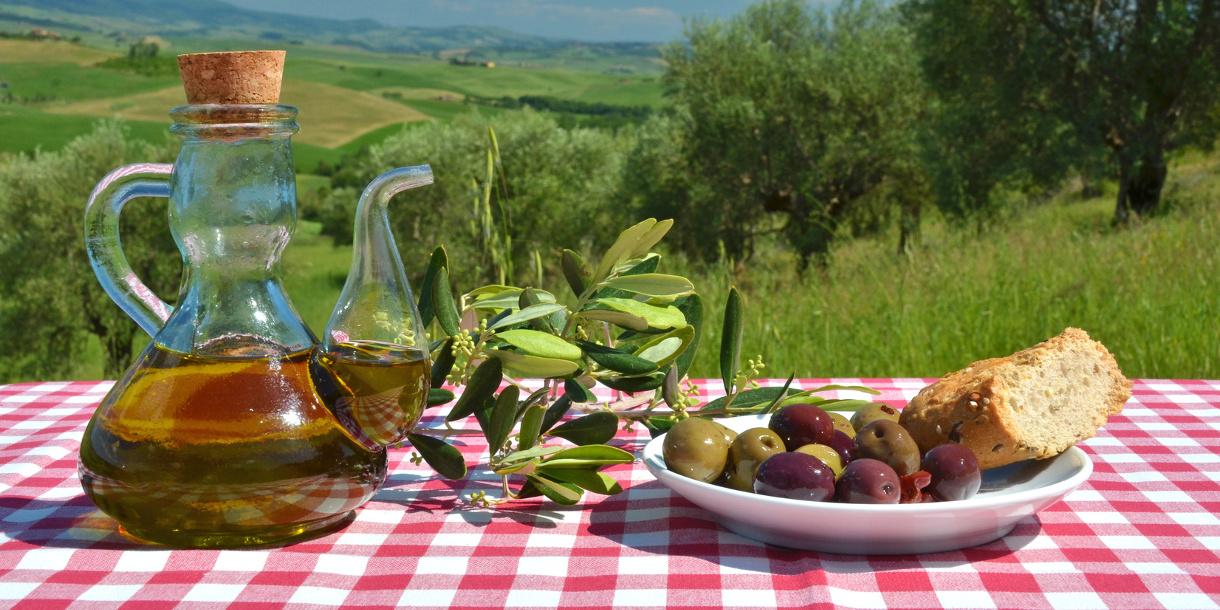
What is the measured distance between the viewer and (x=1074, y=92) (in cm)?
1427

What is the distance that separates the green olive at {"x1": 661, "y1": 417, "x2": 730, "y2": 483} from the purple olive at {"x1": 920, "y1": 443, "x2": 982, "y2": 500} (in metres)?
0.23

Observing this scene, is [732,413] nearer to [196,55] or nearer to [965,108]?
[196,55]

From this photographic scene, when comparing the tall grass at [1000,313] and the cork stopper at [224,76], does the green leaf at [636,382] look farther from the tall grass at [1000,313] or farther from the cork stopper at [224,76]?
the tall grass at [1000,313]

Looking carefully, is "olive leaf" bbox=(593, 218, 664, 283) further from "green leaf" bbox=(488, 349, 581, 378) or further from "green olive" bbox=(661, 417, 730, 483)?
"green olive" bbox=(661, 417, 730, 483)

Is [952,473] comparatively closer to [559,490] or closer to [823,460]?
[823,460]

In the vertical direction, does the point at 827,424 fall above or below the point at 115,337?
above

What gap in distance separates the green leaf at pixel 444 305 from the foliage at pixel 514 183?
17631 millimetres

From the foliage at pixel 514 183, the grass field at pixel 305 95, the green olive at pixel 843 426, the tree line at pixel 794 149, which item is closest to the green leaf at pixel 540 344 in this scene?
the green olive at pixel 843 426

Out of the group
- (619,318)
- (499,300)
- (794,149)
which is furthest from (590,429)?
(794,149)

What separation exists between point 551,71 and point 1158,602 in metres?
41.2

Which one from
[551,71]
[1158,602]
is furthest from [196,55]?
[551,71]

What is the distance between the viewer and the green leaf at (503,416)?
1.28 m

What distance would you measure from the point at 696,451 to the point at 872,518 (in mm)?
232

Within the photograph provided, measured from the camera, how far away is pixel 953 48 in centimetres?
1488
